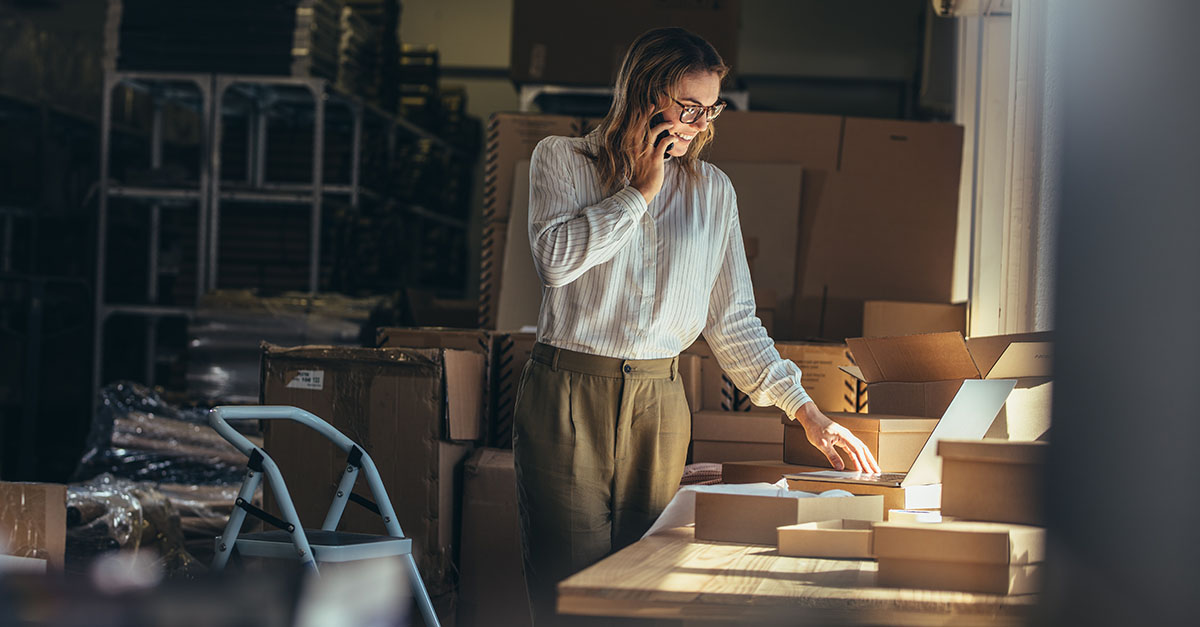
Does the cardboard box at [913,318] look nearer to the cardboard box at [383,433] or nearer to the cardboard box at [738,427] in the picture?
the cardboard box at [738,427]

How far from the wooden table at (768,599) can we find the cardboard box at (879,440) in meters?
0.73

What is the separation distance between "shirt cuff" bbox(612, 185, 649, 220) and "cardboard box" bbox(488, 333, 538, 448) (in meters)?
1.63

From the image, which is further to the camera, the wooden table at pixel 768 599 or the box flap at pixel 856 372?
the box flap at pixel 856 372

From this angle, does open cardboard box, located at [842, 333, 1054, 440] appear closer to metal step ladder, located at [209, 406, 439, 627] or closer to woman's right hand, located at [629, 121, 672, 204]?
woman's right hand, located at [629, 121, 672, 204]

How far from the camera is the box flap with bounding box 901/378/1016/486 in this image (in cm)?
173

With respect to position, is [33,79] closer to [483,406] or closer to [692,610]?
[483,406]

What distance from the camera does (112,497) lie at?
12.7 feet

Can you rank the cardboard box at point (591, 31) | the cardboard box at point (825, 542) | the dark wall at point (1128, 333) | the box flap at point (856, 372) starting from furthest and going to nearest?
the cardboard box at point (591, 31), the box flap at point (856, 372), the cardboard box at point (825, 542), the dark wall at point (1128, 333)

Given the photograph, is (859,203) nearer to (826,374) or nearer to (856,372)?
(826,374)

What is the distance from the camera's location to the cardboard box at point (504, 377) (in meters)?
3.46

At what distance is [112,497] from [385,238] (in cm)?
269

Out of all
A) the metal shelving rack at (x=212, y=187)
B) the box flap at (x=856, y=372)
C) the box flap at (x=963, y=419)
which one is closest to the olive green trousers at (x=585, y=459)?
the box flap at (x=963, y=419)

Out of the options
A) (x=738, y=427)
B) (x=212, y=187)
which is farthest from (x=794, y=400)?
(x=212, y=187)

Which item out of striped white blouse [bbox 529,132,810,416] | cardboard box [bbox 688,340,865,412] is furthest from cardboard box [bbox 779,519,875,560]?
cardboard box [bbox 688,340,865,412]
